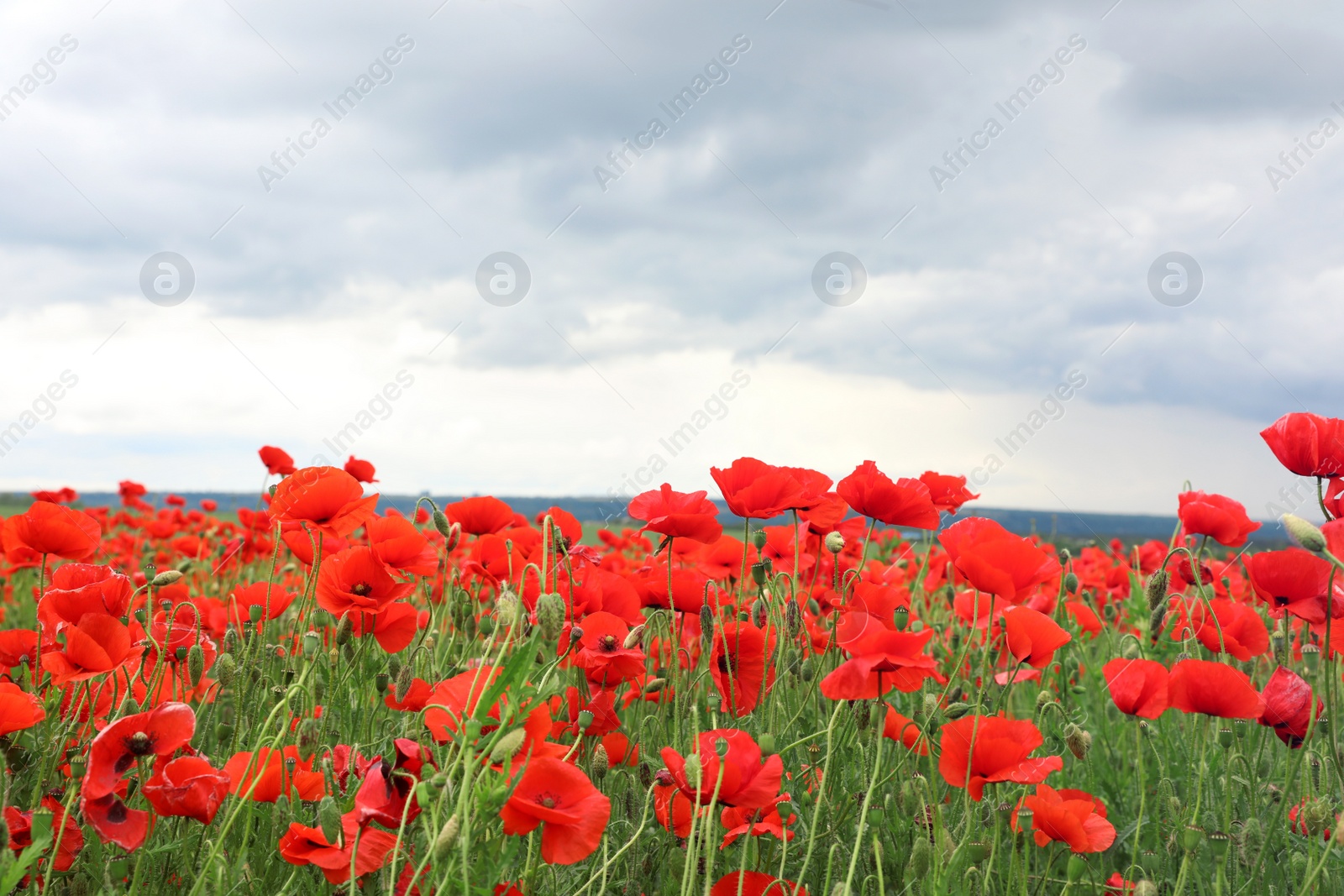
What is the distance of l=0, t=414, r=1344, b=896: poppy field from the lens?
1.33 m

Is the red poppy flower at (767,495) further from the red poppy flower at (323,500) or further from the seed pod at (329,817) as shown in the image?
the seed pod at (329,817)

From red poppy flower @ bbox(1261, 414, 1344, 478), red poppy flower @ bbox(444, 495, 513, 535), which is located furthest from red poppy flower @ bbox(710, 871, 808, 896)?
red poppy flower @ bbox(1261, 414, 1344, 478)

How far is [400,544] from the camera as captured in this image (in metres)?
1.97

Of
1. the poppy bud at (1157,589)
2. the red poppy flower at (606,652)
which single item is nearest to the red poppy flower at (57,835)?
the red poppy flower at (606,652)

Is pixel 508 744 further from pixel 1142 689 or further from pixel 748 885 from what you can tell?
pixel 1142 689

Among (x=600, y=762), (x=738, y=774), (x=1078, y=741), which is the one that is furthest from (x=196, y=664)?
(x=1078, y=741)

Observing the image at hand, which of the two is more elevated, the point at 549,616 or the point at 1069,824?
the point at 549,616

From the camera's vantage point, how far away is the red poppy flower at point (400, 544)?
1967 millimetres

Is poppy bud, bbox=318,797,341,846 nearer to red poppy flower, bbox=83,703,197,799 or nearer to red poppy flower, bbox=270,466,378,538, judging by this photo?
red poppy flower, bbox=83,703,197,799

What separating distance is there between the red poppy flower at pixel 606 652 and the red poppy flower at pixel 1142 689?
0.97 meters

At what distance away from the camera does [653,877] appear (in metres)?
1.85

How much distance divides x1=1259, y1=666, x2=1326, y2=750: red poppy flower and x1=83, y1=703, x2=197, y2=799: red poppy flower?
2.05 metres

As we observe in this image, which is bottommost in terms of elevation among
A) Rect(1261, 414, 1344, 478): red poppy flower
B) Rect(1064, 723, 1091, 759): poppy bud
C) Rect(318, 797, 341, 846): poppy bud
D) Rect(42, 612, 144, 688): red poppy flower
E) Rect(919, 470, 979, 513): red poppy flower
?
Rect(318, 797, 341, 846): poppy bud

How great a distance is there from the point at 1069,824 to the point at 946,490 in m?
1.02
